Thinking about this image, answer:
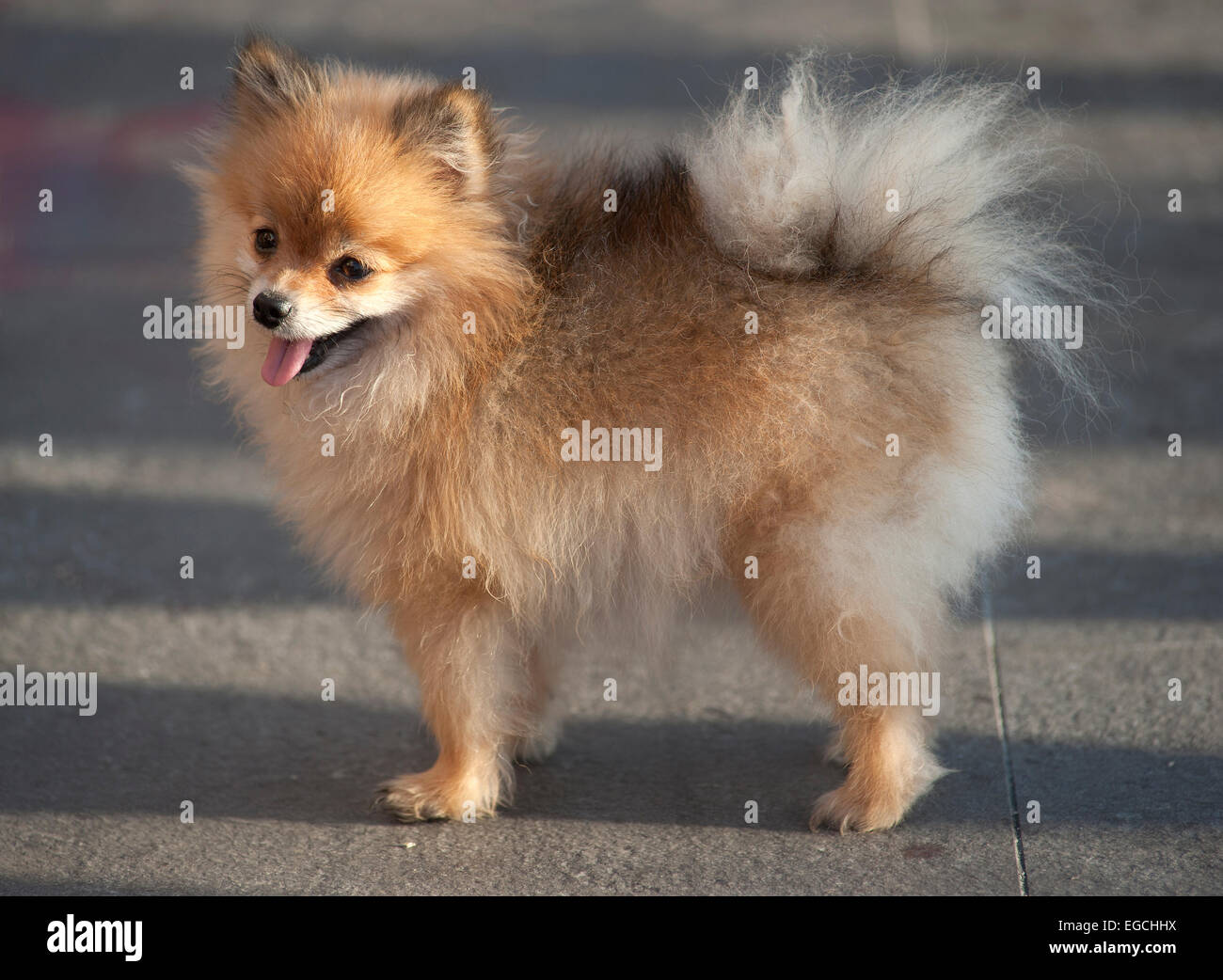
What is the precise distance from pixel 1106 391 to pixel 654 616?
3.37m

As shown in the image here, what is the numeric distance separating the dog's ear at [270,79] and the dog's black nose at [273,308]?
0.56m

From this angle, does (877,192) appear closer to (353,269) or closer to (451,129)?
(451,129)

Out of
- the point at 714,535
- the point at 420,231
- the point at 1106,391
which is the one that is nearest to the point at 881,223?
the point at 714,535

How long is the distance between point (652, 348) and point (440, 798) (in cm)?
142

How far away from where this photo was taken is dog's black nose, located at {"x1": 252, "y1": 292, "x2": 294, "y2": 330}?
2979mm

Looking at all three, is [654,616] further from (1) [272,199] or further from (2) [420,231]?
(1) [272,199]

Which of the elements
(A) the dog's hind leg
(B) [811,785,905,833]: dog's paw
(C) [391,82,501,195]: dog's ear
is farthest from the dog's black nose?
(B) [811,785,905,833]: dog's paw

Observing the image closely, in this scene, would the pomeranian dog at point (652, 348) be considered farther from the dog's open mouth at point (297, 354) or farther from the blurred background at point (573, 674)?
the blurred background at point (573, 674)

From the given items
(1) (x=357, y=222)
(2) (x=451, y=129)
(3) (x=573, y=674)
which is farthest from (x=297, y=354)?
(3) (x=573, y=674)

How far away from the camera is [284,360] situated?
3.16 meters

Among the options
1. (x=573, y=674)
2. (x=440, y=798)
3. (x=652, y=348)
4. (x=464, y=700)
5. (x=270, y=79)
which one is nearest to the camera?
(x=652, y=348)

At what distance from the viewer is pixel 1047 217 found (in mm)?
3736

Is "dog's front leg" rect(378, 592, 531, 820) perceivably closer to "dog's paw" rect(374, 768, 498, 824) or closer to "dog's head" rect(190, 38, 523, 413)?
"dog's paw" rect(374, 768, 498, 824)

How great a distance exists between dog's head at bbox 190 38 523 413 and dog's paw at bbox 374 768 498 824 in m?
1.13
